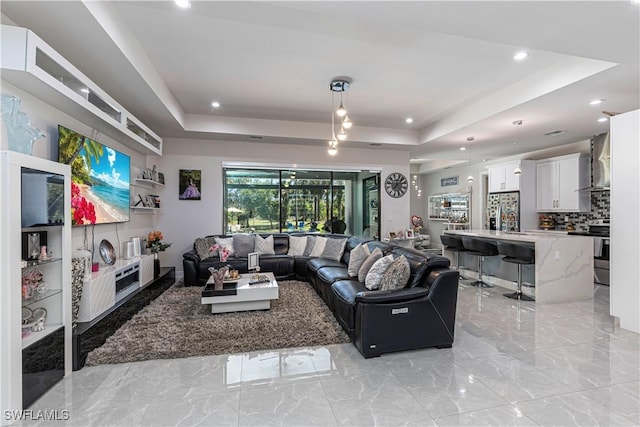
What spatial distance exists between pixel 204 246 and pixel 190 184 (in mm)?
1349

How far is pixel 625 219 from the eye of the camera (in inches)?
136

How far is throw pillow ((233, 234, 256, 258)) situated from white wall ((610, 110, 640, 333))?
5.20 meters

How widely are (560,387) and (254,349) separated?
248cm

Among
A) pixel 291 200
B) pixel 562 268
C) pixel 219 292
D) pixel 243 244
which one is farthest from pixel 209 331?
pixel 562 268

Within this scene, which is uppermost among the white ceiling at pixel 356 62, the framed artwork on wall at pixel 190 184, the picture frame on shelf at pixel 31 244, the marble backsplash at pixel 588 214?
the white ceiling at pixel 356 62

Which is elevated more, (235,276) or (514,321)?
(235,276)

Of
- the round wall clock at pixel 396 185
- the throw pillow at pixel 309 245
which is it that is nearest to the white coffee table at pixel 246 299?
the throw pillow at pixel 309 245

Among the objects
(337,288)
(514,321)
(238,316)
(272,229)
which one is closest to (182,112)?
(272,229)

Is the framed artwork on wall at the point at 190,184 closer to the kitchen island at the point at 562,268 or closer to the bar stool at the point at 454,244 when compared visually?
the bar stool at the point at 454,244

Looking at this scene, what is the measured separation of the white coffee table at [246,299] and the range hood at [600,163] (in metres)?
6.10

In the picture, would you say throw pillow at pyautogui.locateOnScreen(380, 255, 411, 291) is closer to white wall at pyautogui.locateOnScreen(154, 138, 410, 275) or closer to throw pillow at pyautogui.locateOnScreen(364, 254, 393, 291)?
throw pillow at pyautogui.locateOnScreen(364, 254, 393, 291)

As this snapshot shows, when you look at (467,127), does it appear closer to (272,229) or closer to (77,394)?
(272,229)

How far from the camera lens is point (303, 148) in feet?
22.0

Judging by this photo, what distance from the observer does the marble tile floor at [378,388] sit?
1998 millimetres
